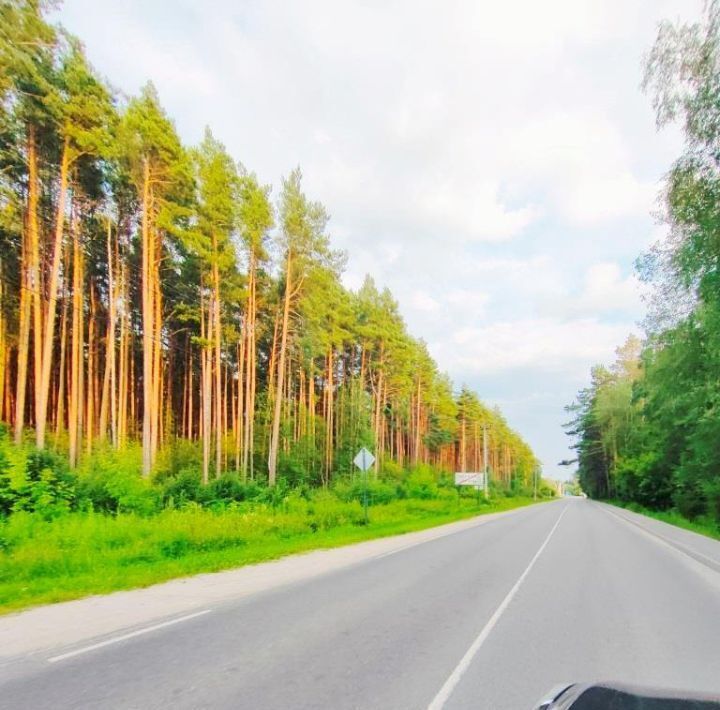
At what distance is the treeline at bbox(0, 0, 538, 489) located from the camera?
19.8 metres

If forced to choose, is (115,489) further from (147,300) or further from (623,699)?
(623,699)

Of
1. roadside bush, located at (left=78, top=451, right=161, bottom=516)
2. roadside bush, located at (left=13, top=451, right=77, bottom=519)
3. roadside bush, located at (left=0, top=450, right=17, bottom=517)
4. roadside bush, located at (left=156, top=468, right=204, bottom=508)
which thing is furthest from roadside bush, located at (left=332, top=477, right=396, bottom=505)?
roadside bush, located at (left=0, top=450, right=17, bottom=517)

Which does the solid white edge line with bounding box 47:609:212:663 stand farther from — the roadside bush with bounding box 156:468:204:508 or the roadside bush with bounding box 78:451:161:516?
the roadside bush with bounding box 156:468:204:508

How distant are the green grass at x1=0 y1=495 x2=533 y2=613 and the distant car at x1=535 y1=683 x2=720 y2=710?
8.22 metres

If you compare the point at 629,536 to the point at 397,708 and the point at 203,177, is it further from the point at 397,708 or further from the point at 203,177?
the point at 203,177

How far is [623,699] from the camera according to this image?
2.38m

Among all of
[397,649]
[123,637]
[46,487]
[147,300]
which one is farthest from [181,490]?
[397,649]

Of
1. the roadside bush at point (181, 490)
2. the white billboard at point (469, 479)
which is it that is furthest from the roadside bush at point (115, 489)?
the white billboard at point (469, 479)

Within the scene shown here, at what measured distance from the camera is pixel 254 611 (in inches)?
302

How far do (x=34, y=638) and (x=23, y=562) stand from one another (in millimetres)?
4943

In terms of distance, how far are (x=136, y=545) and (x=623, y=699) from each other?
1318 cm

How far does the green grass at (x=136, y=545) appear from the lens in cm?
953

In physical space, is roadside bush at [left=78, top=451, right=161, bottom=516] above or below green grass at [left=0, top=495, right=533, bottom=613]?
above

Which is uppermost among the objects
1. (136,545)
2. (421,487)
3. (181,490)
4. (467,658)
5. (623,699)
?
(623,699)
